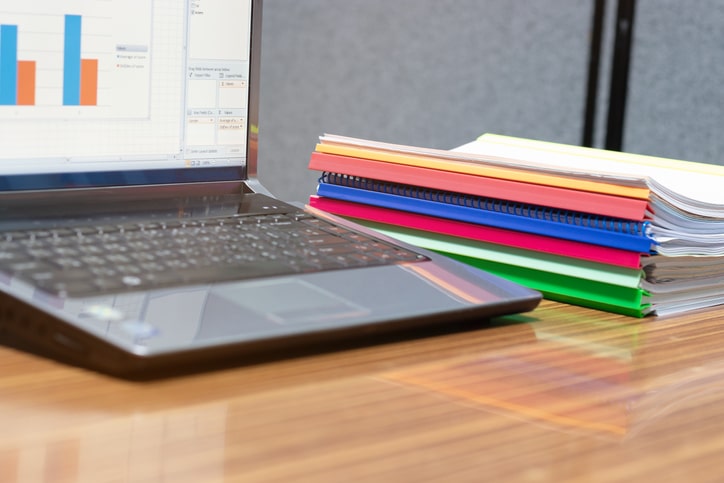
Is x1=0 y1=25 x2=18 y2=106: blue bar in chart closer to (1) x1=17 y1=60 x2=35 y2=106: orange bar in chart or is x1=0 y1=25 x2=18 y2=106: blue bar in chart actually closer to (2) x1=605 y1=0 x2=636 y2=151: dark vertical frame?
(1) x1=17 y1=60 x2=35 y2=106: orange bar in chart

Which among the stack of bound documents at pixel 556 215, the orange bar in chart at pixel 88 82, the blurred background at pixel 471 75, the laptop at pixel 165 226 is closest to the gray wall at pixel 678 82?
the blurred background at pixel 471 75

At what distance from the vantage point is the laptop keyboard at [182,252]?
470 mm

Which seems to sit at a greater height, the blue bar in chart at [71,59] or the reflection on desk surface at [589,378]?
the blue bar in chart at [71,59]

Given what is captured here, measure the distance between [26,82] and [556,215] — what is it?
365 millimetres

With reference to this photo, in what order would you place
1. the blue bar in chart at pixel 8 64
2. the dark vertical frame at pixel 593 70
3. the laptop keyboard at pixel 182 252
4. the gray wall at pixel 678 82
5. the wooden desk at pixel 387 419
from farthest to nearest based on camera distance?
the dark vertical frame at pixel 593 70 < the gray wall at pixel 678 82 < the blue bar in chart at pixel 8 64 < the laptop keyboard at pixel 182 252 < the wooden desk at pixel 387 419

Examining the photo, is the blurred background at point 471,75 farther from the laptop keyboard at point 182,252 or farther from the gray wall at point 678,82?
the laptop keyboard at point 182,252

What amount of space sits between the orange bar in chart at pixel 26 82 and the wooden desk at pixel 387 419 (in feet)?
0.70

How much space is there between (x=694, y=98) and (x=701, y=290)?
5.07ft

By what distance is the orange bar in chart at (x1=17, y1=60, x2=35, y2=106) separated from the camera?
604 millimetres

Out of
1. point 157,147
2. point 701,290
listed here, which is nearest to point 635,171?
→ point 701,290

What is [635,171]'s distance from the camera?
72cm

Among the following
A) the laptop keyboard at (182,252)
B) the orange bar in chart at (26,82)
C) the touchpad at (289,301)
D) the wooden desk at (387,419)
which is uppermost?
the orange bar in chart at (26,82)

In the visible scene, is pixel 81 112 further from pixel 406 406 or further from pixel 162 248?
pixel 406 406

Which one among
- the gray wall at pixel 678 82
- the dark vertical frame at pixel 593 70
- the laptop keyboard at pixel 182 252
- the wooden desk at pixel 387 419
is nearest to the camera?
the wooden desk at pixel 387 419
